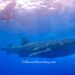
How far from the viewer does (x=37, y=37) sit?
102 inches

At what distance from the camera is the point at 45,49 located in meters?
2.62

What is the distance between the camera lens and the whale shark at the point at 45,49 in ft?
8.49

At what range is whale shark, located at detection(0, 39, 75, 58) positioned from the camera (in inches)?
102

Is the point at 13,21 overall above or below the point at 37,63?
above

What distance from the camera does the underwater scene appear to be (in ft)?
8.38

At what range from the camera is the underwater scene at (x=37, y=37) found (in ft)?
8.38

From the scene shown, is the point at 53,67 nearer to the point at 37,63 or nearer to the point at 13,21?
the point at 37,63

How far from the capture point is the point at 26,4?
8.46 feet

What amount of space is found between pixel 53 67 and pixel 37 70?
5.5 inches

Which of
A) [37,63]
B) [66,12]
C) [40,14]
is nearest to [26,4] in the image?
[40,14]

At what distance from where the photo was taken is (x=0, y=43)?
2.59 m

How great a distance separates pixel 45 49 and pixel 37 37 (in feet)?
0.42

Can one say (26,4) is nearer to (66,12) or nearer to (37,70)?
(66,12)

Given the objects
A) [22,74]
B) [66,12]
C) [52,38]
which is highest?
[66,12]
